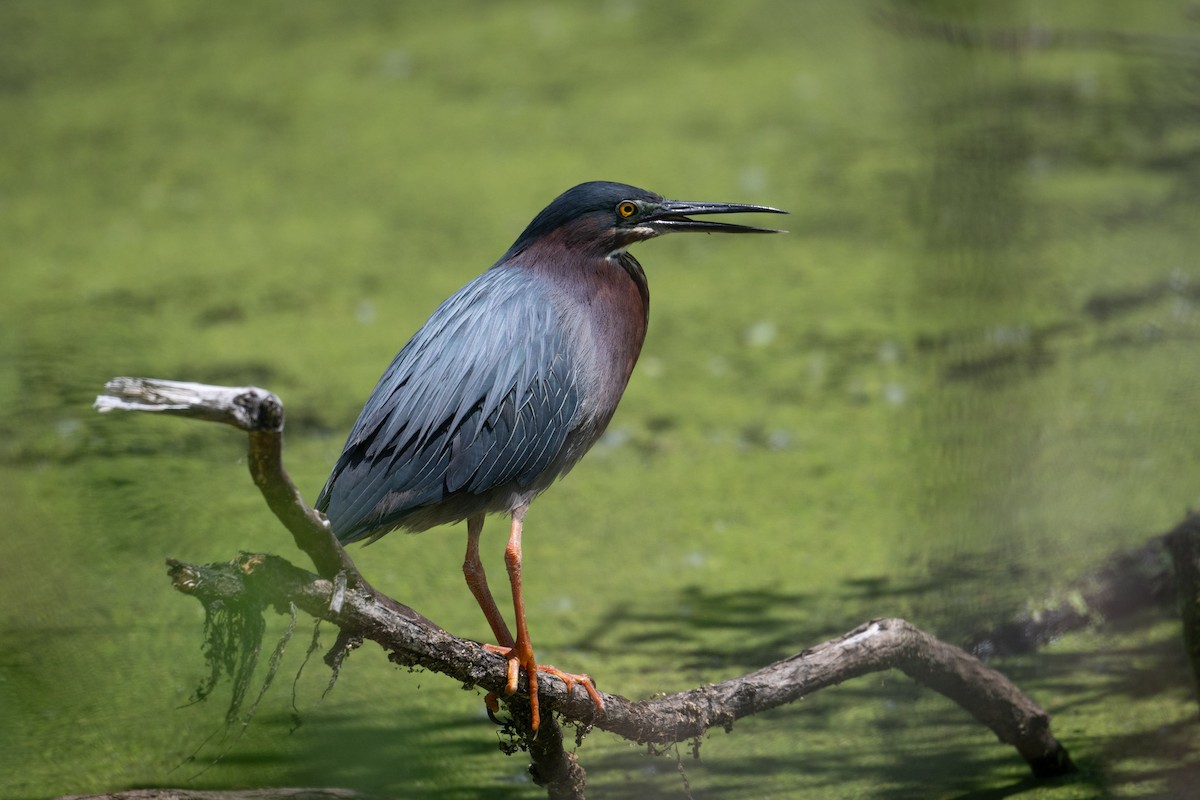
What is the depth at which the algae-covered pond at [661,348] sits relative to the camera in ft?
7.72

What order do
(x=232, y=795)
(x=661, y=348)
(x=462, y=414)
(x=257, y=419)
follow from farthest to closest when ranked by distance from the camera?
(x=661, y=348), (x=232, y=795), (x=462, y=414), (x=257, y=419)

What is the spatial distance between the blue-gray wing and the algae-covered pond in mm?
205

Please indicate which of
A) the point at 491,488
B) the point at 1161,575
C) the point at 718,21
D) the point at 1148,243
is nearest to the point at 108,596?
the point at 491,488

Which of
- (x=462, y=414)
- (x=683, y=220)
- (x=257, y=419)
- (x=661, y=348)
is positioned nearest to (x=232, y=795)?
(x=462, y=414)

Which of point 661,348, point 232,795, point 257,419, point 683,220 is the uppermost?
point 683,220

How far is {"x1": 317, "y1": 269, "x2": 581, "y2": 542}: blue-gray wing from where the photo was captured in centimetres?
193

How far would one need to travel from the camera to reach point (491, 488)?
2002mm

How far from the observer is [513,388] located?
2.01 meters

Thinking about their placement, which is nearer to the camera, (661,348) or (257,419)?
(257,419)

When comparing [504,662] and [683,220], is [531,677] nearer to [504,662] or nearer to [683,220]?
[504,662]

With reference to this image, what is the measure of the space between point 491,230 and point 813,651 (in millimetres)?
2893

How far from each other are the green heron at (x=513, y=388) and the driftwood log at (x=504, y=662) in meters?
0.09

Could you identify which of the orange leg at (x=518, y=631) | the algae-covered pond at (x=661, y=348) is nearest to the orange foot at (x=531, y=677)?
the orange leg at (x=518, y=631)

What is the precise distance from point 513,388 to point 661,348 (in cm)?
228
